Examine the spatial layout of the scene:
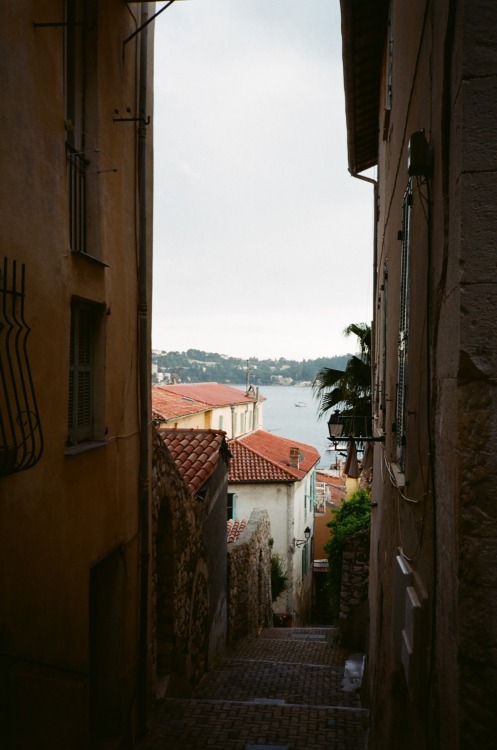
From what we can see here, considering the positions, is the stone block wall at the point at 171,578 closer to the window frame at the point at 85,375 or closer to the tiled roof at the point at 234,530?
the window frame at the point at 85,375

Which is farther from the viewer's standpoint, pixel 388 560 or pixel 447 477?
pixel 388 560

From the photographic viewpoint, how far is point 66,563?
5672 millimetres

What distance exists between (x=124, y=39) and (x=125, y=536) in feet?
18.1

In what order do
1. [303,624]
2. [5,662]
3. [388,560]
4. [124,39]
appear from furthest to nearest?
[303,624] < [124,39] < [388,560] < [5,662]

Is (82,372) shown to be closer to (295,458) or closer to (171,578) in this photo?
(171,578)

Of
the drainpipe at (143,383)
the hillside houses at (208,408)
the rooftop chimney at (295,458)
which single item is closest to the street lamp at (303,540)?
Answer: the rooftop chimney at (295,458)

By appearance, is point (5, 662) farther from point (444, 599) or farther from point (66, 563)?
point (444, 599)

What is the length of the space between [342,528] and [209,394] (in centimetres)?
2886

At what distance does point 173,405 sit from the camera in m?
32.7

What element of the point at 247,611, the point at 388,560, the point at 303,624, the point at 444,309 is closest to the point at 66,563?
the point at 388,560

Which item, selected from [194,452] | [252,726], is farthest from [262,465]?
[252,726]

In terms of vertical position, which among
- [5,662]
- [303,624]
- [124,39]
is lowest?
[303,624]

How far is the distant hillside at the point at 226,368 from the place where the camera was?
4840 inches

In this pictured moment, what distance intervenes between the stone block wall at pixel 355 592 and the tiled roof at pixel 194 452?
3833mm
